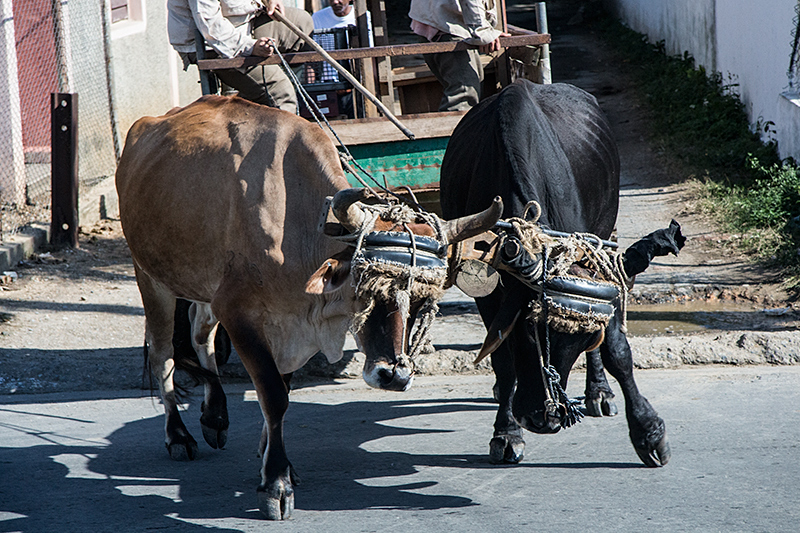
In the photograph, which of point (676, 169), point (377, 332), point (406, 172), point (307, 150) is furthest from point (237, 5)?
point (676, 169)

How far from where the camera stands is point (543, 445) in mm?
4641

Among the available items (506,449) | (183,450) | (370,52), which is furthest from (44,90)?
(506,449)

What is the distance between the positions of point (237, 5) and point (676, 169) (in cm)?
687

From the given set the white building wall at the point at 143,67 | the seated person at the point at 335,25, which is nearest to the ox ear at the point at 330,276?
the seated person at the point at 335,25

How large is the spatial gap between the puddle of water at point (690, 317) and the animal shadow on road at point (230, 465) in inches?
65.9

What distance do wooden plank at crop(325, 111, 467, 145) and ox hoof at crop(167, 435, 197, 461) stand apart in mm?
2325

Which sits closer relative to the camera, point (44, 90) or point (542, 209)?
point (542, 209)

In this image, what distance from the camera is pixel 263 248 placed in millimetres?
3965

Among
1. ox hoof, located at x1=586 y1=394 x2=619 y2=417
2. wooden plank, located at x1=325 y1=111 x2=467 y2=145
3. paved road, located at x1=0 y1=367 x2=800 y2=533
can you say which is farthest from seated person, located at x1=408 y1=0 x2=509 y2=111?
ox hoof, located at x1=586 y1=394 x2=619 y2=417

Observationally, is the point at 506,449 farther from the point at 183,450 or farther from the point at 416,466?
the point at 183,450

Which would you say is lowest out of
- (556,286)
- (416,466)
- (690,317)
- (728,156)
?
(416,466)

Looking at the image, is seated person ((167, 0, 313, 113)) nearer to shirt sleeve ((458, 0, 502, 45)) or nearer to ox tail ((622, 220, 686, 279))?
shirt sleeve ((458, 0, 502, 45))

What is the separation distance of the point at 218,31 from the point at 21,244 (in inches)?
129

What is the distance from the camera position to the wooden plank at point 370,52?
577 cm
